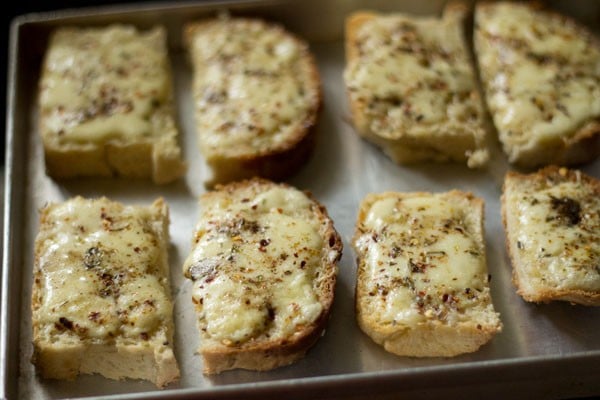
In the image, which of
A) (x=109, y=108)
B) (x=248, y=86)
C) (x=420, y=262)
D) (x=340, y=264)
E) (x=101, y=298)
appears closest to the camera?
(x=101, y=298)

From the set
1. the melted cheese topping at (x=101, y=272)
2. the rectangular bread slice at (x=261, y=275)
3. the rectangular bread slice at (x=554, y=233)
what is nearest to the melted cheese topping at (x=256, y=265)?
the rectangular bread slice at (x=261, y=275)

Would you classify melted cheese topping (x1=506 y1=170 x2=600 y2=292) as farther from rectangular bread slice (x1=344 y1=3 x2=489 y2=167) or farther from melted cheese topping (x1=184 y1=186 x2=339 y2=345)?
melted cheese topping (x1=184 y1=186 x2=339 y2=345)

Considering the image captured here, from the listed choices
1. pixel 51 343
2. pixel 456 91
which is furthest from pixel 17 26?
pixel 456 91

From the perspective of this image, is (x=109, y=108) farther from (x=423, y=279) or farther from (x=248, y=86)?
(x=423, y=279)

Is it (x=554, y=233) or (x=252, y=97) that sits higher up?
(x=252, y=97)

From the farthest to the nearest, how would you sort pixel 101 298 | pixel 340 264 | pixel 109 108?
pixel 109 108, pixel 340 264, pixel 101 298

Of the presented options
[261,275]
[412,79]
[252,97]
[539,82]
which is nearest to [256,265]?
[261,275]
